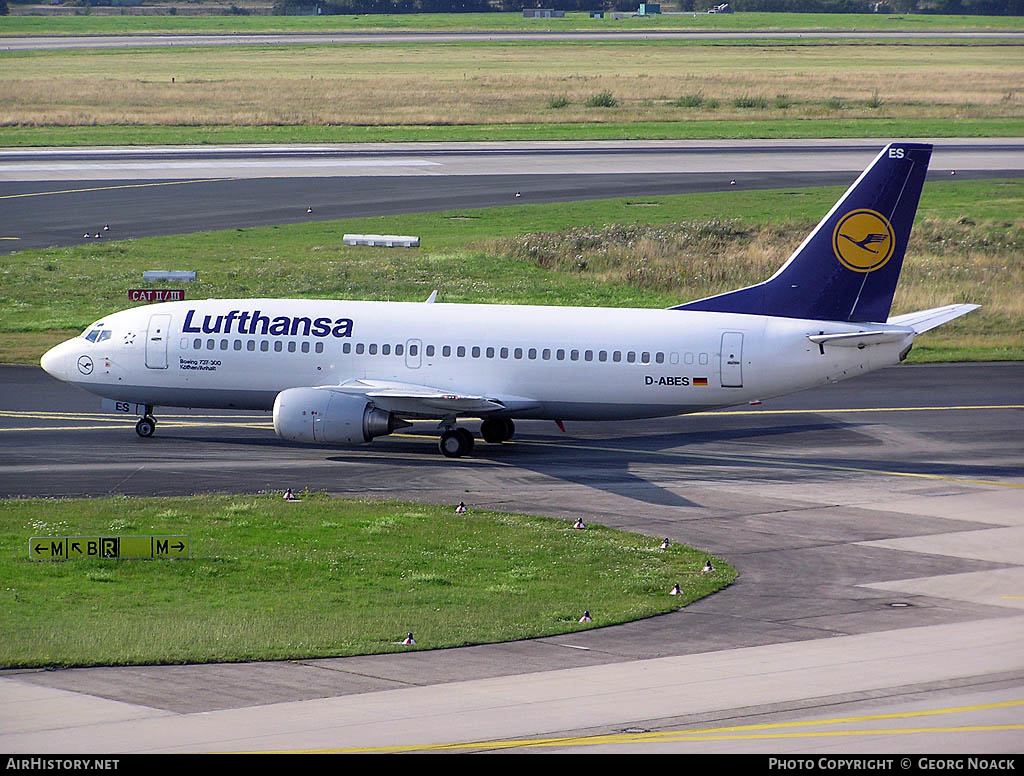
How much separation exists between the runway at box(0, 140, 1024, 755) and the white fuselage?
1.88 meters

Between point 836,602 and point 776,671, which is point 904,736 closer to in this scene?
point 776,671

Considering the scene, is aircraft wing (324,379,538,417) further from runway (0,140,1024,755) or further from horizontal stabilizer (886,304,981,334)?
horizontal stabilizer (886,304,981,334)

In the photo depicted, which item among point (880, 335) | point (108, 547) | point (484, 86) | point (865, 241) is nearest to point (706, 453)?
point (880, 335)

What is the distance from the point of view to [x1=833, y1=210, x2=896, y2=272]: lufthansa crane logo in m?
44.0

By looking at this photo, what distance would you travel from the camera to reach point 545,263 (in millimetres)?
74625

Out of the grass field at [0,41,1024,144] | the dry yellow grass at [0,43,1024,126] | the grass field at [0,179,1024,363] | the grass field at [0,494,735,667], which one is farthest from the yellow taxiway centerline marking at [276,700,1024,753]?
the dry yellow grass at [0,43,1024,126]

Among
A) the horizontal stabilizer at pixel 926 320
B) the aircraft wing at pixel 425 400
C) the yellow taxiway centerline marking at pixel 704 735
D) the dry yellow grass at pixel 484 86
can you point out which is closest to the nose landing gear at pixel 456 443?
the aircraft wing at pixel 425 400

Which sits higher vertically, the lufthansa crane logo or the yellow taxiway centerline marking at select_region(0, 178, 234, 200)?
the yellow taxiway centerline marking at select_region(0, 178, 234, 200)

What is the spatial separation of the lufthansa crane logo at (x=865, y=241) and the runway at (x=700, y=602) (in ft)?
20.1

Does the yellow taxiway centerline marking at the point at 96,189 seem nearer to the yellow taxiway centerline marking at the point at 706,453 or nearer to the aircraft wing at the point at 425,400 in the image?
the yellow taxiway centerline marking at the point at 706,453

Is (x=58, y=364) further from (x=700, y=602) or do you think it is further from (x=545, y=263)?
(x=545, y=263)

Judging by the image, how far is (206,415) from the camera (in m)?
51.3

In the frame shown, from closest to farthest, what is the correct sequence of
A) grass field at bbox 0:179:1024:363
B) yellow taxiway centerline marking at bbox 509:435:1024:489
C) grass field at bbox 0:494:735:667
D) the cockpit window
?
grass field at bbox 0:494:735:667 < yellow taxiway centerline marking at bbox 509:435:1024:489 < the cockpit window < grass field at bbox 0:179:1024:363

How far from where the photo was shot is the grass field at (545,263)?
66.4 m
